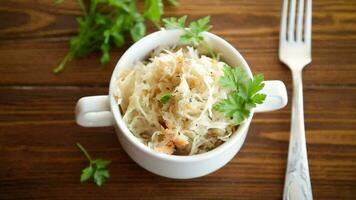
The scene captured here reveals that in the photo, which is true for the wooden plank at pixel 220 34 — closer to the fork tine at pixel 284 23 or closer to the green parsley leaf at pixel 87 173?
the fork tine at pixel 284 23

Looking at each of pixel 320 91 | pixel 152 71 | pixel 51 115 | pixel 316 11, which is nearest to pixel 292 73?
pixel 320 91

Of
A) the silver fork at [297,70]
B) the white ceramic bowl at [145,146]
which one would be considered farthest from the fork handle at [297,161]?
the white ceramic bowl at [145,146]

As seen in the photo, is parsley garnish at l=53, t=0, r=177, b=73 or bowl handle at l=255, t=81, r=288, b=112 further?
parsley garnish at l=53, t=0, r=177, b=73

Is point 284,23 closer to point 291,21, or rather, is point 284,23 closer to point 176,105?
point 291,21

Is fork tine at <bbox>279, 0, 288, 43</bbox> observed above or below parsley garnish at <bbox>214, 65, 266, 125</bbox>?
above

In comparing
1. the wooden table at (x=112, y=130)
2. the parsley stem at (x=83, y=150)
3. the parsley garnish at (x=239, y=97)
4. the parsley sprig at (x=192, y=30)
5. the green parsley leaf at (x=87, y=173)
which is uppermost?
the parsley sprig at (x=192, y=30)

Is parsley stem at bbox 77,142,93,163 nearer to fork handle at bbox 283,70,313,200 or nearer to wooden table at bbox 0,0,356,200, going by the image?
wooden table at bbox 0,0,356,200

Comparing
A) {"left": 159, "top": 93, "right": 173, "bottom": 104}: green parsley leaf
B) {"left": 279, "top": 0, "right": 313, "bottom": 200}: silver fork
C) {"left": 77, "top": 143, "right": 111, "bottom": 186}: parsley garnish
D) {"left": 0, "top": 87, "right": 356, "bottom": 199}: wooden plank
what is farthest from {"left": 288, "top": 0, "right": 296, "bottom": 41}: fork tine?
{"left": 77, "top": 143, "right": 111, "bottom": 186}: parsley garnish
